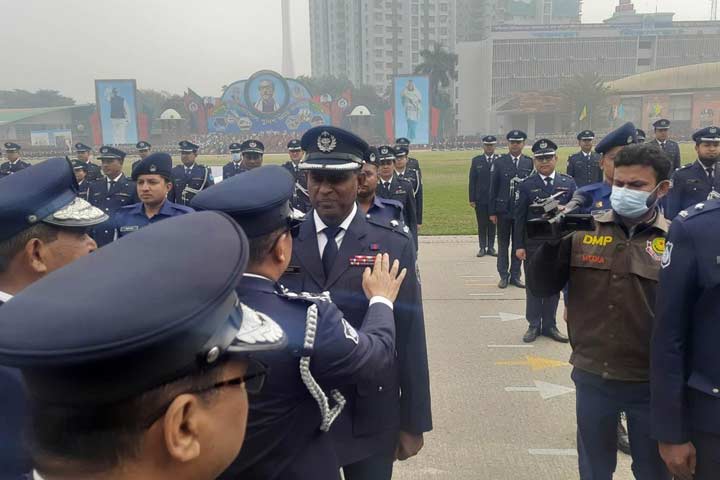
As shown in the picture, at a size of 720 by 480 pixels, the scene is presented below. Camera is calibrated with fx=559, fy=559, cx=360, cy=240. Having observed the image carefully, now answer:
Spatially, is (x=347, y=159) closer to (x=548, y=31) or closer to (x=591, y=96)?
(x=591, y=96)

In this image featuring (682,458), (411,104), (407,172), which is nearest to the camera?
(682,458)

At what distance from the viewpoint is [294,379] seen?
1516 mm

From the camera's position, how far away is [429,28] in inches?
4417

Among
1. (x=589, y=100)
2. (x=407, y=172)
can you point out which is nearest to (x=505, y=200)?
(x=407, y=172)

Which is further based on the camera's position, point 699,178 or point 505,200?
point 505,200

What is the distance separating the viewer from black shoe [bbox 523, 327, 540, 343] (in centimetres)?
580

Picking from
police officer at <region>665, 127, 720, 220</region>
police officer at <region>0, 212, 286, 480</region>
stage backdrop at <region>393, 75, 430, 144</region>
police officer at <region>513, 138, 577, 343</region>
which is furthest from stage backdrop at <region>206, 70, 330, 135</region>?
police officer at <region>0, 212, 286, 480</region>

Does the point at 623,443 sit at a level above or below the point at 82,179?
below

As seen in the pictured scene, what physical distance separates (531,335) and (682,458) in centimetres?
371

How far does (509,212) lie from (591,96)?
68.8 metres

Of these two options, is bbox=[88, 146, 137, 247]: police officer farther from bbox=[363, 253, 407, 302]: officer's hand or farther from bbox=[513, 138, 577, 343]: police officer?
bbox=[363, 253, 407, 302]: officer's hand

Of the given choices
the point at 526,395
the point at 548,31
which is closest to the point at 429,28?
the point at 548,31

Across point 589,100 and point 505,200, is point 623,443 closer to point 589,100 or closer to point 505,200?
point 505,200

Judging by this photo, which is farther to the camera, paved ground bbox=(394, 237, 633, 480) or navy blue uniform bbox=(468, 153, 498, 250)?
navy blue uniform bbox=(468, 153, 498, 250)
